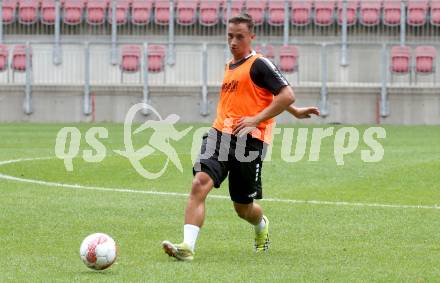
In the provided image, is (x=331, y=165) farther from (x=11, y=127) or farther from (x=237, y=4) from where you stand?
(x=237, y=4)

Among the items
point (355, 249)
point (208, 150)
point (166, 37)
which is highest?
point (166, 37)

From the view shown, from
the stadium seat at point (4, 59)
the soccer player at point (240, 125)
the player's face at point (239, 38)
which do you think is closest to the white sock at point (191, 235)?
the soccer player at point (240, 125)

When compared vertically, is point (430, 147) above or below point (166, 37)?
below

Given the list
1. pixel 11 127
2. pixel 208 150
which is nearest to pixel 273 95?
pixel 208 150

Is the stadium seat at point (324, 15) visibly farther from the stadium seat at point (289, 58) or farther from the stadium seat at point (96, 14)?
the stadium seat at point (96, 14)

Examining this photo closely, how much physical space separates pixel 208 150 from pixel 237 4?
25.1 meters

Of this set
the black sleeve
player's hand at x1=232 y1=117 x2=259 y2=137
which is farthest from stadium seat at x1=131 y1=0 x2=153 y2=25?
player's hand at x1=232 y1=117 x2=259 y2=137

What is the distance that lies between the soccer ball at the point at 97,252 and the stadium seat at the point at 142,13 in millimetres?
26038

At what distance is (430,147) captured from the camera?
23.2 metres

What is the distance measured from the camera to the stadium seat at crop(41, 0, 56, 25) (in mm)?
34875

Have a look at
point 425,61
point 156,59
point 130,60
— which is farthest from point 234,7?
point 425,61

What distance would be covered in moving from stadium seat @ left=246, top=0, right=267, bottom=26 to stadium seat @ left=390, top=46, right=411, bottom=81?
4249 mm

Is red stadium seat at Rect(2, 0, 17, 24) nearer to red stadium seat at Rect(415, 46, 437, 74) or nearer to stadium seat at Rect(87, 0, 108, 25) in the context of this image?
stadium seat at Rect(87, 0, 108, 25)

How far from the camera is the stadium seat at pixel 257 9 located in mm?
34562
